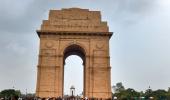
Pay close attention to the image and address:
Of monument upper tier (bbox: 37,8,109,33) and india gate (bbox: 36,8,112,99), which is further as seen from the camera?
monument upper tier (bbox: 37,8,109,33)

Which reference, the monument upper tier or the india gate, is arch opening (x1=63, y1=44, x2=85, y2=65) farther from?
the monument upper tier

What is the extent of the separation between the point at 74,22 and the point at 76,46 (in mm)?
3038

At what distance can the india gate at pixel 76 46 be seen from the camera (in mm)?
45188

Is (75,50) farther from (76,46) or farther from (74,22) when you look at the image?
(74,22)

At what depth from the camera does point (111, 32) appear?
46094mm

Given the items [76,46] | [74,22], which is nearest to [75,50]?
[76,46]

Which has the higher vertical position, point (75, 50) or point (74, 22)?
point (74, 22)

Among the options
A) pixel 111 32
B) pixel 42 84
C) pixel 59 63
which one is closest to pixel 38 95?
pixel 42 84

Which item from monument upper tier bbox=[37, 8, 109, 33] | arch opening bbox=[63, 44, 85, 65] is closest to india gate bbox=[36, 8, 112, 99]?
monument upper tier bbox=[37, 8, 109, 33]

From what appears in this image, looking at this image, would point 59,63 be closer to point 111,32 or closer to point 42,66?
point 42,66

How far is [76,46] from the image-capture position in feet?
155

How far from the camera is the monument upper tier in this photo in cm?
4634

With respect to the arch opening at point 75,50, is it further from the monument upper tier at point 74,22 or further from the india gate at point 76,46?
the monument upper tier at point 74,22

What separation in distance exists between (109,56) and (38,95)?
9.84 metres
